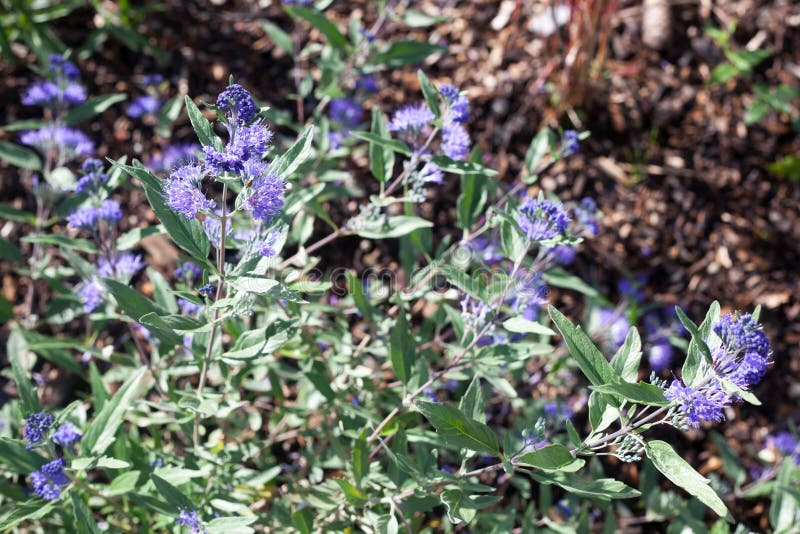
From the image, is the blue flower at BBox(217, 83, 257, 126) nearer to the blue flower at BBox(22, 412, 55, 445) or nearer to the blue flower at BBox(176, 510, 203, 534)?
the blue flower at BBox(22, 412, 55, 445)

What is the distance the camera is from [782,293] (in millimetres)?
3748

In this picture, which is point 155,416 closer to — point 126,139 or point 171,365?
point 171,365

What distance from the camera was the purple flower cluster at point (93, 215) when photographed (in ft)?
7.34

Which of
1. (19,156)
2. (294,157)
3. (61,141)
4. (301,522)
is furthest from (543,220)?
(19,156)

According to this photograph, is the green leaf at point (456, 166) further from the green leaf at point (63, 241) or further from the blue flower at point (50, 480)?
the blue flower at point (50, 480)

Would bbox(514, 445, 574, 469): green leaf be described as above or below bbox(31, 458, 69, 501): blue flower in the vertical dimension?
above

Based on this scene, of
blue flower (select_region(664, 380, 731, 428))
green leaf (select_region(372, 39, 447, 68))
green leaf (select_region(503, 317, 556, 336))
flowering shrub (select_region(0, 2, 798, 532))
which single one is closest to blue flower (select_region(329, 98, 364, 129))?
flowering shrub (select_region(0, 2, 798, 532))

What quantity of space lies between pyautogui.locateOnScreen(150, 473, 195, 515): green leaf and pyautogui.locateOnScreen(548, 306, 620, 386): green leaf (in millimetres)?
1170

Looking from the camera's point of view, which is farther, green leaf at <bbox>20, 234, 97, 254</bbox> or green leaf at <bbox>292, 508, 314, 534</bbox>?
green leaf at <bbox>20, 234, 97, 254</bbox>

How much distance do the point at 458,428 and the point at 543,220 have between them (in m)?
0.67

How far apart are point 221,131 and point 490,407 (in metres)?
1.73

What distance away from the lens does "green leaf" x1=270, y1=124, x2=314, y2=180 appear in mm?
1631

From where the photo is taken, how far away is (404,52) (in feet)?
10.2

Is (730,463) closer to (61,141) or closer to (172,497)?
(172,497)
